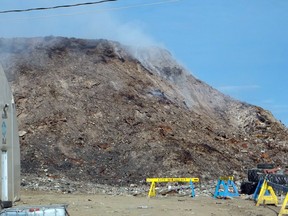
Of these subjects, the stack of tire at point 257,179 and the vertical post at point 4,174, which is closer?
the vertical post at point 4,174

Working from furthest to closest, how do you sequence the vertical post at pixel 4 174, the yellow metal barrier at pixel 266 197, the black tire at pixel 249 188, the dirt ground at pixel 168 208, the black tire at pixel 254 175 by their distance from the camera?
the black tire at pixel 254 175
the black tire at pixel 249 188
the yellow metal barrier at pixel 266 197
the vertical post at pixel 4 174
the dirt ground at pixel 168 208

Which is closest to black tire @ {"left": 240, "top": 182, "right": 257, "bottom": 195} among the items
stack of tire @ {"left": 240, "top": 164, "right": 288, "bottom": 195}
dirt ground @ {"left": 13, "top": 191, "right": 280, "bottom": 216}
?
stack of tire @ {"left": 240, "top": 164, "right": 288, "bottom": 195}

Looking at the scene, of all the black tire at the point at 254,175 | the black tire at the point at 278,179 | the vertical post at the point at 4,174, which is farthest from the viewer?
the black tire at the point at 254,175

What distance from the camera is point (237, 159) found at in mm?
37750

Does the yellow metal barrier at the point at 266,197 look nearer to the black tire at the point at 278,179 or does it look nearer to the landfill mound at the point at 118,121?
the black tire at the point at 278,179

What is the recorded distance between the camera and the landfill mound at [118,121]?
3442 cm

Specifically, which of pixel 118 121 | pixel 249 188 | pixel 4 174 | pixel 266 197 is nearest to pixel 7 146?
pixel 4 174

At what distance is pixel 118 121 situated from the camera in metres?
39.6

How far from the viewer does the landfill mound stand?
3442 centimetres

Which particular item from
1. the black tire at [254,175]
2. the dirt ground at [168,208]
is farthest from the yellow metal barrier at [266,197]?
the black tire at [254,175]

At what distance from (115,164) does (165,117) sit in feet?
26.0

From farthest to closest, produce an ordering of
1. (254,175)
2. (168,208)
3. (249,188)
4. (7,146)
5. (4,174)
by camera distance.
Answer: (254,175) < (249,188) < (168,208) < (7,146) < (4,174)

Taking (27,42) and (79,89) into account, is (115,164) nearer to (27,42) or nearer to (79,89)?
(79,89)

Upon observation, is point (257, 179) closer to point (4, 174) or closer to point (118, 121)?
point (4, 174)
